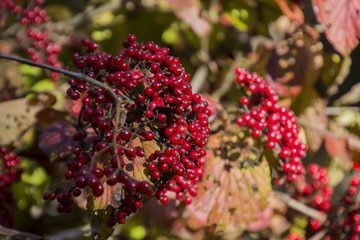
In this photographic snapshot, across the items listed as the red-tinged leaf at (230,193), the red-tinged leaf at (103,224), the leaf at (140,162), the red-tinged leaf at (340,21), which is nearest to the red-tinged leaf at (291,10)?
the red-tinged leaf at (340,21)

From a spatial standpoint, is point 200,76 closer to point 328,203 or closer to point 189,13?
point 189,13

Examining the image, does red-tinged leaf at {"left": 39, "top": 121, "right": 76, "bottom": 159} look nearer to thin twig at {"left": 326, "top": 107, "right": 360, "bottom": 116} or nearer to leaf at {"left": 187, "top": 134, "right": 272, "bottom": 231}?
leaf at {"left": 187, "top": 134, "right": 272, "bottom": 231}

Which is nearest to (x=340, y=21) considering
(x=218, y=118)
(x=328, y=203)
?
(x=218, y=118)

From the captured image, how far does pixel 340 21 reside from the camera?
3.90 ft

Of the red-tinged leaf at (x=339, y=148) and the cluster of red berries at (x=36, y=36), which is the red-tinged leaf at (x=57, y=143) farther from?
the red-tinged leaf at (x=339, y=148)

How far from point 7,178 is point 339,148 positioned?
1369 mm

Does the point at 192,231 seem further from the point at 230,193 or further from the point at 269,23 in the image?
the point at 269,23

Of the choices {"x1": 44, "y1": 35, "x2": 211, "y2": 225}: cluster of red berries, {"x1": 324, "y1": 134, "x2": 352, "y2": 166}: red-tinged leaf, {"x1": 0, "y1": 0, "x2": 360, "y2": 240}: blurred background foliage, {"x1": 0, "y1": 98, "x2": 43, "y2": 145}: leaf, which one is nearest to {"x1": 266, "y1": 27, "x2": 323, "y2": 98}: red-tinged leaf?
{"x1": 0, "y1": 0, "x2": 360, "y2": 240}: blurred background foliage

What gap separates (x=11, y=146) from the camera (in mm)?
1373

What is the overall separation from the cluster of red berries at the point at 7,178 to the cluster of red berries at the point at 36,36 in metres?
0.48

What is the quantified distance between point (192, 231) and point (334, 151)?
0.79m

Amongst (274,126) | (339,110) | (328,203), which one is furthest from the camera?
(339,110)

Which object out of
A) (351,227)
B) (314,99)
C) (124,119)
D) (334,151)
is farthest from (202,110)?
(351,227)

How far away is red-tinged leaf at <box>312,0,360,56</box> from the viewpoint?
1.17m
